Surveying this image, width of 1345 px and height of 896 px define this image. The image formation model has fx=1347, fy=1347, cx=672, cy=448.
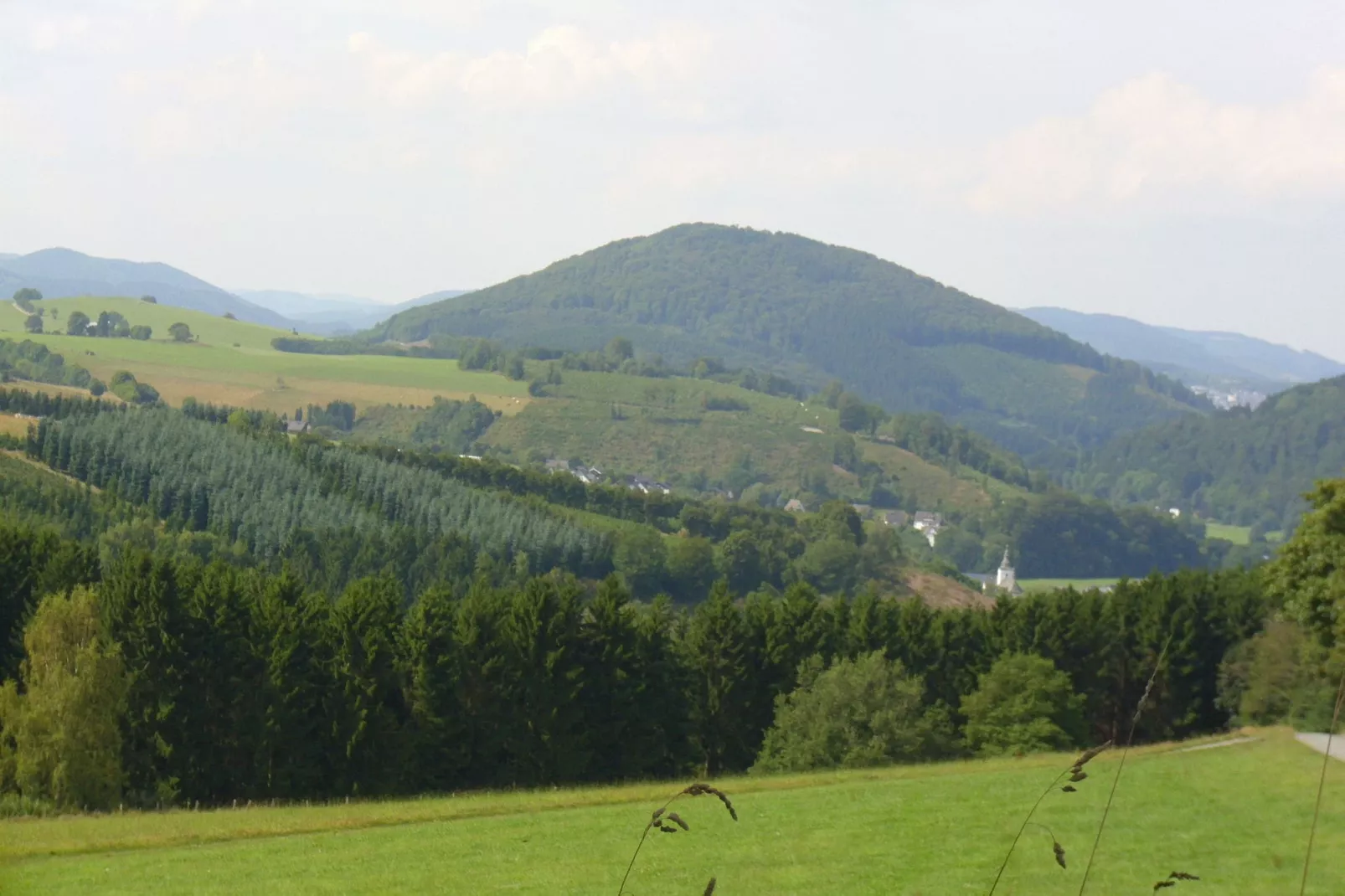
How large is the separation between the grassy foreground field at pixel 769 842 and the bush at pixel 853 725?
877 cm

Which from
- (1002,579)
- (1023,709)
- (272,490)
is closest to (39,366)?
(272,490)

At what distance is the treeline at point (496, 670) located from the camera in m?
38.1

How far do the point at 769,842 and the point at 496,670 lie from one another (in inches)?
841

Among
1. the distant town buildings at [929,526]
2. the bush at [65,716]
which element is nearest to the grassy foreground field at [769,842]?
the bush at [65,716]

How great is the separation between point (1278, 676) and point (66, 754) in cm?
3779

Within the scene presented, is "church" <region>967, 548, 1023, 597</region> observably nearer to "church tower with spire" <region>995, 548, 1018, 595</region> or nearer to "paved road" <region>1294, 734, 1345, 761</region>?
"church tower with spire" <region>995, 548, 1018, 595</region>

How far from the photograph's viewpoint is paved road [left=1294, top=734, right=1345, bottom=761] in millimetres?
29891

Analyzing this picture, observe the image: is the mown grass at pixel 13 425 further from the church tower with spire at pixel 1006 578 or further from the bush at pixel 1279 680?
the church tower with spire at pixel 1006 578

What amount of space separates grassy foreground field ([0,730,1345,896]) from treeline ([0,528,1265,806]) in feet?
23.8

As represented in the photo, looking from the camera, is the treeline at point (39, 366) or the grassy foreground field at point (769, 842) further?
the treeline at point (39, 366)

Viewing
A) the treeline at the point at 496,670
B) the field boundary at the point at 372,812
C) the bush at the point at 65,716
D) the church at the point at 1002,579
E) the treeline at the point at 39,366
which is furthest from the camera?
the treeline at the point at 39,366

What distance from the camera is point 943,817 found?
2445 cm

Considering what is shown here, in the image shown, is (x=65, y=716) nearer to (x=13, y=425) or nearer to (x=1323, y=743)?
(x=1323, y=743)

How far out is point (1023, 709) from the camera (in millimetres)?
43938
